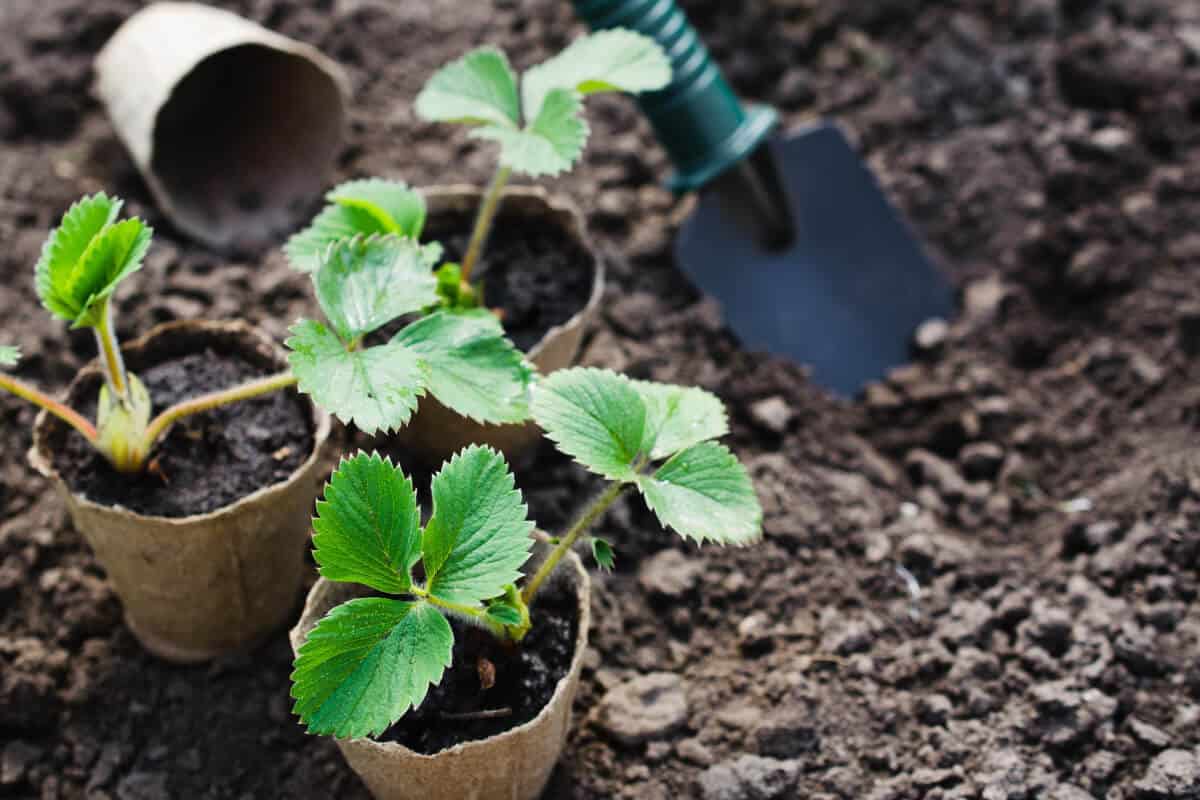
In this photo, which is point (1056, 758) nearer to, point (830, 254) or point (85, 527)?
point (830, 254)

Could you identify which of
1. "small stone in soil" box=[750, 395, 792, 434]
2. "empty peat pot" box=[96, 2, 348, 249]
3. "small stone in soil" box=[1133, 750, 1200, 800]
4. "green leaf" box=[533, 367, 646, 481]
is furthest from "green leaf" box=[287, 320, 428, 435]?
"small stone in soil" box=[1133, 750, 1200, 800]

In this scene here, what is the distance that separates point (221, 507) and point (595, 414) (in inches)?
18.5

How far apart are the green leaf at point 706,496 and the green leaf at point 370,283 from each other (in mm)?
322

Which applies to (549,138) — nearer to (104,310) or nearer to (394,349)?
(394,349)

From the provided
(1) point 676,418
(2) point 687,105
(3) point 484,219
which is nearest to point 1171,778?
(1) point 676,418

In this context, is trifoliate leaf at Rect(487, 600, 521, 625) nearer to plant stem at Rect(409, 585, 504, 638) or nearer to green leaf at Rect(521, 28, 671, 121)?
A: plant stem at Rect(409, 585, 504, 638)

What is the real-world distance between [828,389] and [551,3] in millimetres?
940

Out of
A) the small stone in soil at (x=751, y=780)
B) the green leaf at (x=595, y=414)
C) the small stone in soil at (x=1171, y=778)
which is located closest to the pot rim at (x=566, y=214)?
the green leaf at (x=595, y=414)

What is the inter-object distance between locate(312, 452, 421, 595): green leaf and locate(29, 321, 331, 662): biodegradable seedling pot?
0.25m

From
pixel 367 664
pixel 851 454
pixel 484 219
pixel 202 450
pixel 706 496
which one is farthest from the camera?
pixel 851 454

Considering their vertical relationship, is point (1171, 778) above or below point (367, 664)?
below

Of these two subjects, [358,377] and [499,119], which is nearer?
[358,377]

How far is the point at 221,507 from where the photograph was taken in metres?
1.38

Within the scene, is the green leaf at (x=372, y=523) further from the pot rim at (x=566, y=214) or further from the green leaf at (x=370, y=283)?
the pot rim at (x=566, y=214)
